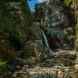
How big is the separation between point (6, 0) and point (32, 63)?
2.68 m

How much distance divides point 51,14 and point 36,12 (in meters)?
0.91

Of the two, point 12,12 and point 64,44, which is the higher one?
point 12,12

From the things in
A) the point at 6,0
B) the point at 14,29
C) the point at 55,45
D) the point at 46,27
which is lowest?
the point at 55,45

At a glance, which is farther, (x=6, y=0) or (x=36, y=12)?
(x=36, y=12)

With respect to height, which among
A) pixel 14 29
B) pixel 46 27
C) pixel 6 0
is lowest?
pixel 46 27

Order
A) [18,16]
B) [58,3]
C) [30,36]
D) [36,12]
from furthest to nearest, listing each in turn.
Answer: [58,3]
[36,12]
[30,36]
[18,16]

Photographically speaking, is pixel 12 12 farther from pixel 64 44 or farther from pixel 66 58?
pixel 64 44

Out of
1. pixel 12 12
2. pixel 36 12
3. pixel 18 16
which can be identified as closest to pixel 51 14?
pixel 36 12

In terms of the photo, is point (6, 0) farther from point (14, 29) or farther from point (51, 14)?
point (51, 14)

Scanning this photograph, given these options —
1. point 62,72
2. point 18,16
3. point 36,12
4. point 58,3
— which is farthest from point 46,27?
point 18,16

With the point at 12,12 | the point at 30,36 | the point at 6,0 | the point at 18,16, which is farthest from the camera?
the point at 30,36

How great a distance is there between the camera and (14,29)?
132 inches

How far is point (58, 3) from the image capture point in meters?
8.04

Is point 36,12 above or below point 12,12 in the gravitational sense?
below
